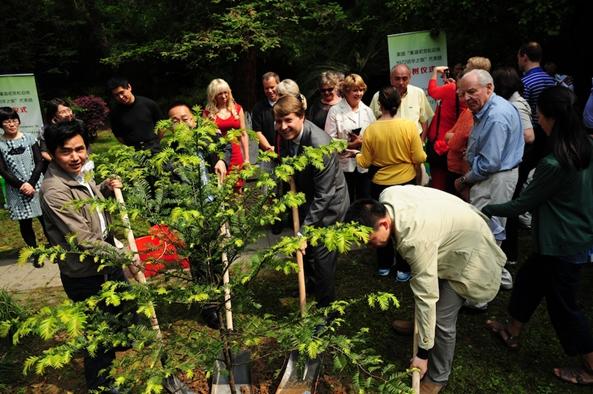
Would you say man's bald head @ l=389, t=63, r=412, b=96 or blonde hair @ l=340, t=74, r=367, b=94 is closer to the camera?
blonde hair @ l=340, t=74, r=367, b=94

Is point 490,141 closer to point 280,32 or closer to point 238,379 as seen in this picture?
point 238,379

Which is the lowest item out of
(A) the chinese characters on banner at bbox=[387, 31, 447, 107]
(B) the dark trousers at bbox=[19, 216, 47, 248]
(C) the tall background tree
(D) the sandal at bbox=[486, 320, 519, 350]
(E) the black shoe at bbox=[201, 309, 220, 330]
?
(D) the sandal at bbox=[486, 320, 519, 350]

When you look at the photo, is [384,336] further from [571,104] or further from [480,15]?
[480,15]

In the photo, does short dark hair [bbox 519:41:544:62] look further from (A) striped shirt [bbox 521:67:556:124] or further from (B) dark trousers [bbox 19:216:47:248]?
(B) dark trousers [bbox 19:216:47:248]

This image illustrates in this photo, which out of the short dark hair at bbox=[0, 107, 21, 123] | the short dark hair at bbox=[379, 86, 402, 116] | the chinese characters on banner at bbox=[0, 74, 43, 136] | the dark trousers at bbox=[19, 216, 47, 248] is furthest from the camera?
the chinese characters on banner at bbox=[0, 74, 43, 136]

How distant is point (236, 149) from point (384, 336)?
264 cm

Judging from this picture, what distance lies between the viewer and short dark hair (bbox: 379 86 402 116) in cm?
379

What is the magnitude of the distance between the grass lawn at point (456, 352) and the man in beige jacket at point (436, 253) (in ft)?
1.59

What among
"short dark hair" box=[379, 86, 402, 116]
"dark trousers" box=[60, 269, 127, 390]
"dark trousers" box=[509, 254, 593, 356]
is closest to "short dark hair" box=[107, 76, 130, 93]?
"dark trousers" box=[60, 269, 127, 390]

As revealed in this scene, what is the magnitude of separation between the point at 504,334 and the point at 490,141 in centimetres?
149

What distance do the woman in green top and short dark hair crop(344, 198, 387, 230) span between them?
1.06m

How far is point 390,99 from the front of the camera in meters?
3.79

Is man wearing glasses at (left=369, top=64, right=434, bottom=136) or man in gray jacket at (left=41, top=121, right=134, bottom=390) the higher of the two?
man wearing glasses at (left=369, top=64, right=434, bottom=136)

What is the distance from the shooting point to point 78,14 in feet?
50.8
